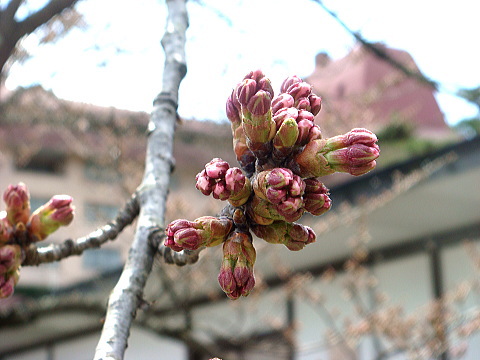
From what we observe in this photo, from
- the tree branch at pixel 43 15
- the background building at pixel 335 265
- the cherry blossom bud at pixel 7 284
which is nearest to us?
the cherry blossom bud at pixel 7 284

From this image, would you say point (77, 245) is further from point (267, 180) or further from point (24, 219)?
point (267, 180)

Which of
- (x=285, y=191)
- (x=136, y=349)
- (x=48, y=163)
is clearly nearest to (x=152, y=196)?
(x=285, y=191)

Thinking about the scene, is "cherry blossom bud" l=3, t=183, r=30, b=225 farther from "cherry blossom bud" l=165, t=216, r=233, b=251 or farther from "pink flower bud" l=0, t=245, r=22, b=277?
"cherry blossom bud" l=165, t=216, r=233, b=251

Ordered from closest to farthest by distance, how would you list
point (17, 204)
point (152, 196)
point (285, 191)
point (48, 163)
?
point (285, 191) → point (152, 196) → point (17, 204) → point (48, 163)

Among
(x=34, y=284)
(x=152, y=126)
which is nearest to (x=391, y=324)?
(x=152, y=126)

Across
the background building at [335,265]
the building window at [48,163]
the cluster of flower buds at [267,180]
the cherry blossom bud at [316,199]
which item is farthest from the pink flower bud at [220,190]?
the building window at [48,163]

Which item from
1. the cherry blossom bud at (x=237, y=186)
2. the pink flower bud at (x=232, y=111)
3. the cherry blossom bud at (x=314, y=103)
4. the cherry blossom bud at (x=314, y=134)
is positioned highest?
the cherry blossom bud at (x=314, y=103)

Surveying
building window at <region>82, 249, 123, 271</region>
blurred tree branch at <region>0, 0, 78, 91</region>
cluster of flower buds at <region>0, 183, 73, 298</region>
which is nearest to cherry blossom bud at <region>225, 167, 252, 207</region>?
cluster of flower buds at <region>0, 183, 73, 298</region>

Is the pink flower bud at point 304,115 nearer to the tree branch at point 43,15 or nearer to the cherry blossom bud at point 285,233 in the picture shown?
the cherry blossom bud at point 285,233
